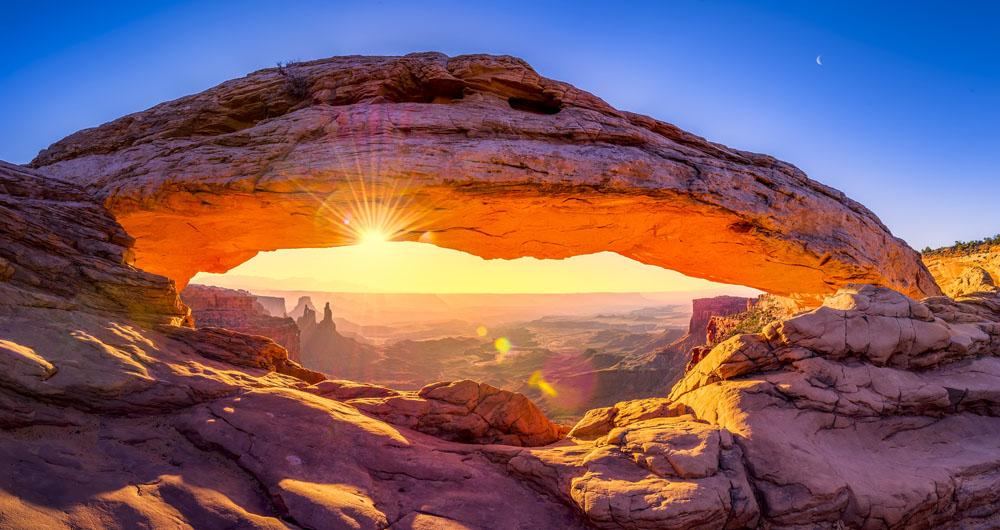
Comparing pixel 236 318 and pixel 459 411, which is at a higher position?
pixel 459 411

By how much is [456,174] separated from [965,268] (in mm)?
25974

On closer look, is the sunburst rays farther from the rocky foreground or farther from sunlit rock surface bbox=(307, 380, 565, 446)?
sunlit rock surface bbox=(307, 380, 565, 446)

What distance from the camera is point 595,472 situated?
7.53 meters

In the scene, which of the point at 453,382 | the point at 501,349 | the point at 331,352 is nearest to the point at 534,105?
the point at 453,382

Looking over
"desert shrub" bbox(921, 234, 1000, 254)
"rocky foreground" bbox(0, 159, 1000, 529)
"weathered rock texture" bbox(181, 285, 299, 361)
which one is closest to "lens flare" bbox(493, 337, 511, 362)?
"weathered rock texture" bbox(181, 285, 299, 361)

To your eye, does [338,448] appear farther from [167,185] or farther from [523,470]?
[167,185]

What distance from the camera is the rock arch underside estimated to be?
6.70 metres

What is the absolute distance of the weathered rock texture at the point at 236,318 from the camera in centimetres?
3894

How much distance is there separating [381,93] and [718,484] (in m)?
12.9

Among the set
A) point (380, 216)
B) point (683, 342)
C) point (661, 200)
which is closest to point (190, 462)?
point (380, 216)

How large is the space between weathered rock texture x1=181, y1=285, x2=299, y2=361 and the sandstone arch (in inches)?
1024

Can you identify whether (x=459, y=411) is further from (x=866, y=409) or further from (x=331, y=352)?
(x=331, y=352)

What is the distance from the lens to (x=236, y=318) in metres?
40.6

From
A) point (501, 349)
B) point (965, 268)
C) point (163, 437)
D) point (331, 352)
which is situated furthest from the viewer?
point (501, 349)
